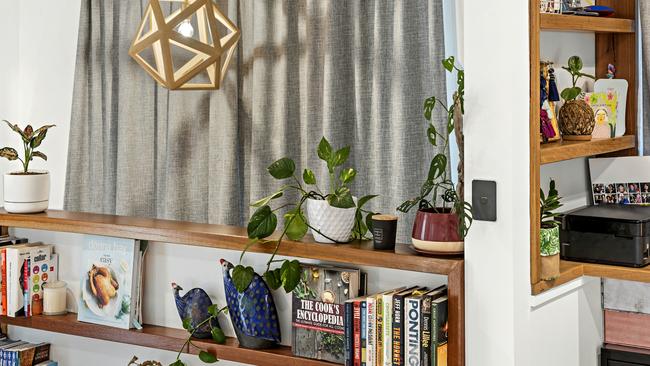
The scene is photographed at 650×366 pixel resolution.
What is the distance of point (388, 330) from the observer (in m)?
2.03

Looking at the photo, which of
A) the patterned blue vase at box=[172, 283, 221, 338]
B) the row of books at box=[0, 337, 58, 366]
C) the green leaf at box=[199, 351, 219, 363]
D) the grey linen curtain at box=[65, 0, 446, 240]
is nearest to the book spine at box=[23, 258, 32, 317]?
the row of books at box=[0, 337, 58, 366]

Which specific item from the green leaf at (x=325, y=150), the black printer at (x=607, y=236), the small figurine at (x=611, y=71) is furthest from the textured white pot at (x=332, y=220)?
the small figurine at (x=611, y=71)

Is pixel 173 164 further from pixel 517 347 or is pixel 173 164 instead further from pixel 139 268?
pixel 517 347

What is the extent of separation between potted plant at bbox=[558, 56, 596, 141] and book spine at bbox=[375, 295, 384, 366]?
669 mm

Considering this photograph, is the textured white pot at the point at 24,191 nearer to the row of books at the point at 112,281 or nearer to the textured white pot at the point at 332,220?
the row of books at the point at 112,281

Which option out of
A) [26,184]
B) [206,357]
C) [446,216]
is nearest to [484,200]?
[446,216]

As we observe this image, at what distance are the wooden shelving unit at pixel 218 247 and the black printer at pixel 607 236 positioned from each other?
341mm

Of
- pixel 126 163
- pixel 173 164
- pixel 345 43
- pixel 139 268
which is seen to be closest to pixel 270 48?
pixel 345 43

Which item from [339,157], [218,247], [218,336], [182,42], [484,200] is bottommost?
[218,336]

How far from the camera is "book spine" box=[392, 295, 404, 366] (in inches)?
78.6

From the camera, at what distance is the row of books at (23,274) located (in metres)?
2.63

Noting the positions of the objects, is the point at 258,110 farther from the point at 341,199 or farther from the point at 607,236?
the point at 607,236

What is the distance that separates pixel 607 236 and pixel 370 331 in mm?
631

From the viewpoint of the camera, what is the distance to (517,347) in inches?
74.7
